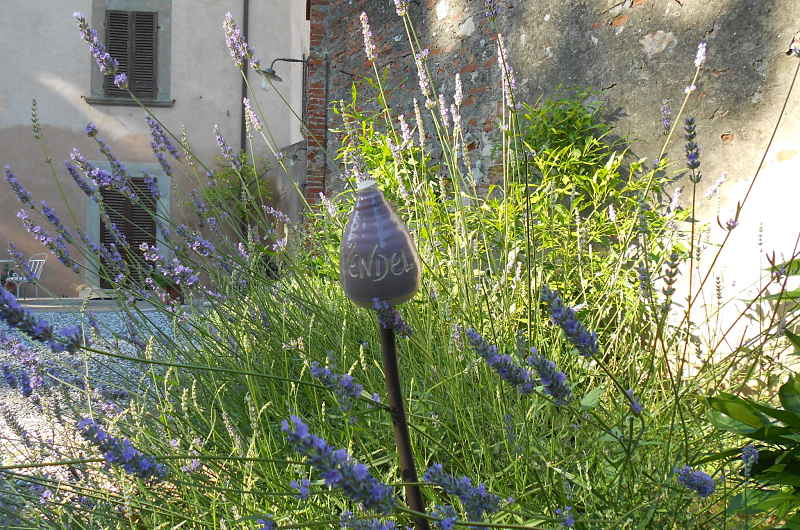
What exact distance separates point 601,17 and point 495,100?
0.95 m

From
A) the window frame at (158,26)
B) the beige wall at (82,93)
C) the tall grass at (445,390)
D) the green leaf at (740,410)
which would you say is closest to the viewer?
the tall grass at (445,390)

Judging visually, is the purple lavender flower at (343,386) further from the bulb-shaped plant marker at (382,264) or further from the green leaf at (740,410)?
the green leaf at (740,410)

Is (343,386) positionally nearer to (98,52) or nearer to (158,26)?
(98,52)

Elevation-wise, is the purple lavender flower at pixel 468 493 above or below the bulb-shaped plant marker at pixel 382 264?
below

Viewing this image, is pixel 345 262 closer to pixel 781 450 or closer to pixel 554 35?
pixel 781 450

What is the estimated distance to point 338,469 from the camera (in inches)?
23.8

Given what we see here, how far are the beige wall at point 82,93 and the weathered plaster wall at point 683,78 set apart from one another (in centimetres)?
622

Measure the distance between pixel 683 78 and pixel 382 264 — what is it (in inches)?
97.4

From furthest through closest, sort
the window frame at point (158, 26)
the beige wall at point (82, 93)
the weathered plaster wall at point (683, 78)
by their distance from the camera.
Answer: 1. the window frame at point (158, 26)
2. the beige wall at point (82, 93)
3. the weathered plaster wall at point (683, 78)

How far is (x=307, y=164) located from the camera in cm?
625

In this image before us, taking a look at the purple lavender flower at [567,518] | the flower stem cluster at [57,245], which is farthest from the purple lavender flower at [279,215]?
the purple lavender flower at [567,518]

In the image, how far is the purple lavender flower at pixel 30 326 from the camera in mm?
796

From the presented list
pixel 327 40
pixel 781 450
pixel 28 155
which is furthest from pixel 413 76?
pixel 28 155

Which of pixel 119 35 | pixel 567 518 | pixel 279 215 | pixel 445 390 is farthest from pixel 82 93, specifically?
pixel 567 518
